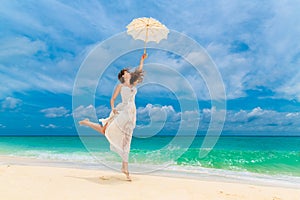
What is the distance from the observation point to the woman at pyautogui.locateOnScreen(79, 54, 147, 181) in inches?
249

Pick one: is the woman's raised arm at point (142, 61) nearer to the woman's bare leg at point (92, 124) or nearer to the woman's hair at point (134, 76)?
the woman's hair at point (134, 76)

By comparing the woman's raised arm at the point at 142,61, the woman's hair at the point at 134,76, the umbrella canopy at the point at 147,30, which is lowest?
the woman's hair at the point at 134,76

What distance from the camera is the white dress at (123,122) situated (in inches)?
249

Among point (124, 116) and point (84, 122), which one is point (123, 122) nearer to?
point (124, 116)

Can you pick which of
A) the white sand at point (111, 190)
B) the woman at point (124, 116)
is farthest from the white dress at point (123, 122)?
the white sand at point (111, 190)

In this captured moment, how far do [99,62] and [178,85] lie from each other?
8.36 ft

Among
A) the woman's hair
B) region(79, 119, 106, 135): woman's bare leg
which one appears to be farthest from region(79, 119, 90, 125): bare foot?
the woman's hair

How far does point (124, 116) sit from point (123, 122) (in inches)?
5.8

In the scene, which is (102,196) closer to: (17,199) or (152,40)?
(17,199)

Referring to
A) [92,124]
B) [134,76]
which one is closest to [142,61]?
[134,76]

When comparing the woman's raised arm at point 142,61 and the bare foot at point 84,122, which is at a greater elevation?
the woman's raised arm at point 142,61

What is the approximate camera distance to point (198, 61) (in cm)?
811

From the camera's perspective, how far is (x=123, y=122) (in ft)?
20.7

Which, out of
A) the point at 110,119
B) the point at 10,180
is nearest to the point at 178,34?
the point at 110,119
